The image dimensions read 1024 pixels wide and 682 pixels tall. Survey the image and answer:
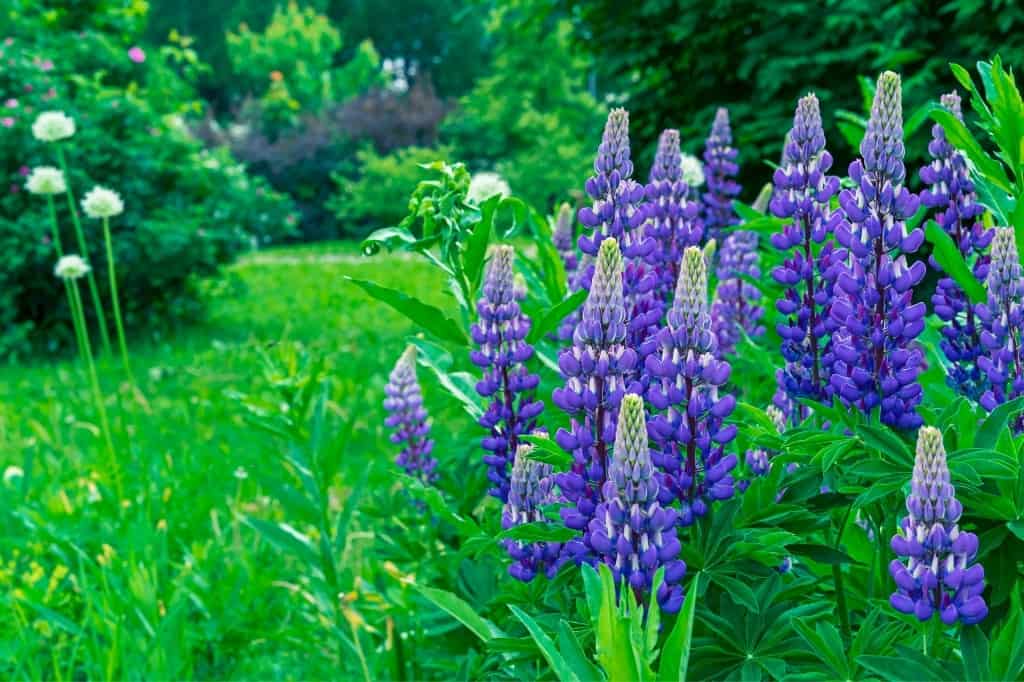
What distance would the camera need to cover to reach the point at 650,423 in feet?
4.72

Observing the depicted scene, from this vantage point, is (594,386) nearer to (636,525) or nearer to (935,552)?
(636,525)

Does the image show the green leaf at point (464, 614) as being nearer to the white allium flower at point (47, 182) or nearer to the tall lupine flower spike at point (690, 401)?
the tall lupine flower spike at point (690, 401)

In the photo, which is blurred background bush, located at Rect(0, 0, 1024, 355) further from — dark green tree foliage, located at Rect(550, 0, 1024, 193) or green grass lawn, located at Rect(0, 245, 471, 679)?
green grass lawn, located at Rect(0, 245, 471, 679)

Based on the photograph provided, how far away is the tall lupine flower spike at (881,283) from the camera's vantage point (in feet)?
4.66

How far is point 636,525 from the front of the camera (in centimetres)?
129

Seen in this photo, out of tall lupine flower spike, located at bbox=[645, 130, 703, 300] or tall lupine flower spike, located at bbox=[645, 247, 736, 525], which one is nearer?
tall lupine flower spike, located at bbox=[645, 247, 736, 525]

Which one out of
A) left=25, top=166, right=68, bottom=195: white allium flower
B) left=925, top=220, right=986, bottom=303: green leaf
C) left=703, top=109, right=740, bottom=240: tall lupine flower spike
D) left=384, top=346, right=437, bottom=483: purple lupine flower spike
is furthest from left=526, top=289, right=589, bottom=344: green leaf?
left=25, top=166, right=68, bottom=195: white allium flower

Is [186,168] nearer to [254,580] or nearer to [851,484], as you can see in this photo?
[254,580]

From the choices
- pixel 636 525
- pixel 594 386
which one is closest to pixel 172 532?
pixel 594 386

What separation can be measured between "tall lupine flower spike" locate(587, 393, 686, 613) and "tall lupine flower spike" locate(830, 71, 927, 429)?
1.18 ft

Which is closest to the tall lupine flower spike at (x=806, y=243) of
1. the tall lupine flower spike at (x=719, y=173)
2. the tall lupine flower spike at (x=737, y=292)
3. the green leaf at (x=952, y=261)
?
the green leaf at (x=952, y=261)

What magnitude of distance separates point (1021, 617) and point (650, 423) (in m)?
Answer: 0.50

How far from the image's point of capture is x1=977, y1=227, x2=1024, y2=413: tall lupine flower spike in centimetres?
145

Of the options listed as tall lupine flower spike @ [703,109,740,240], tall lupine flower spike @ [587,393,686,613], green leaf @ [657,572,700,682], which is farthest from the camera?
tall lupine flower spike @ [703,109,740,240]
